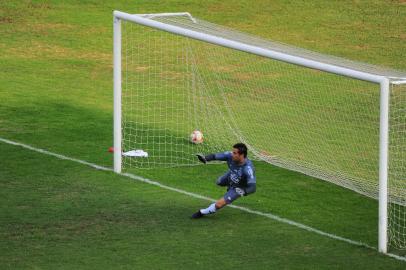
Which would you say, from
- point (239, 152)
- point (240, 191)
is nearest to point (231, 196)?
point (240, 191)

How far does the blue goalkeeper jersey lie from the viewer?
49.1ft

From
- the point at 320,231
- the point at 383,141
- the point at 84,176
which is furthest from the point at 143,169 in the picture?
the point at 383,141

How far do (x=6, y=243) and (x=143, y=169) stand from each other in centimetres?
463

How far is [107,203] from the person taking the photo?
15977mm

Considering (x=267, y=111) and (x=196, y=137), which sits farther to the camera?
(x=267, y=111)

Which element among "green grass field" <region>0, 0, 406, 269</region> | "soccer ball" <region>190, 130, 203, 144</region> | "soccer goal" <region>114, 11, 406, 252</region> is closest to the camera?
"green grass field" <region>0, 0, 406, 269</region>

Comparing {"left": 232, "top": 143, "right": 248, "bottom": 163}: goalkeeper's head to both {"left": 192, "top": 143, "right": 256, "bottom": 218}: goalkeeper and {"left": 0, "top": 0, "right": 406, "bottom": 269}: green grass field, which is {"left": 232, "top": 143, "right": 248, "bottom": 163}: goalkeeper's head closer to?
{"left": 192, "top": 143, "right": 256, "bottom": 218}: goalkeeper

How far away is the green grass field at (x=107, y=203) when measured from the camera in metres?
13.5

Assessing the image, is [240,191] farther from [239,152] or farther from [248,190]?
[239,152]

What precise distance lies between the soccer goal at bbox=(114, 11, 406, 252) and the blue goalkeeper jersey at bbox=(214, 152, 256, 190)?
1617 mm

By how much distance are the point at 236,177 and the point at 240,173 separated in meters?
0.09

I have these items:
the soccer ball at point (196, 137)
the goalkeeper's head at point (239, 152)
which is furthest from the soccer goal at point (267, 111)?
the goalkeeper's head at point (239, 152)

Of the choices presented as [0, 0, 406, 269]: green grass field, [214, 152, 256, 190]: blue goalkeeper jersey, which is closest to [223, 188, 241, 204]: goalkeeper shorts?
[214, 152, 256, 190]: blue goalkeeper jersey

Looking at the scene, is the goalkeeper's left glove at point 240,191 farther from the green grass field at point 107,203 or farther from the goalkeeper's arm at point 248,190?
the green grass field at point 107,203
